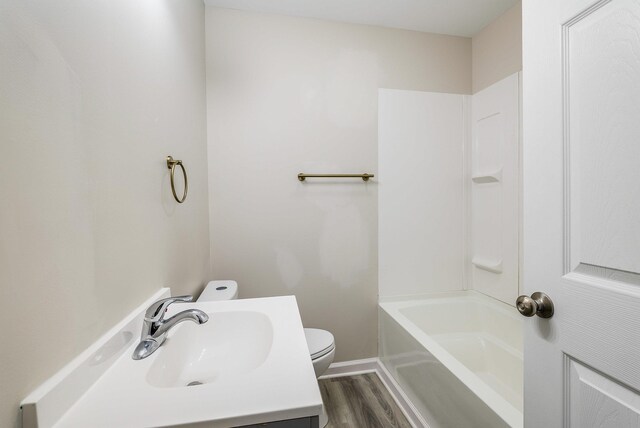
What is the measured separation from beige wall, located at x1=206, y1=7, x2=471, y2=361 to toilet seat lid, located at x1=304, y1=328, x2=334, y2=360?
312 millimetres

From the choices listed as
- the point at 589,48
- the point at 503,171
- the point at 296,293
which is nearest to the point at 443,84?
the point at 503,171

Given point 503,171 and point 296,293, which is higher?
point 503,171

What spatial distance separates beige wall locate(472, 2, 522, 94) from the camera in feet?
6.25

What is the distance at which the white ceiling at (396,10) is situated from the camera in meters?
1.89

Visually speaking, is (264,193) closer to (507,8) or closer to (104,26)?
(104,26)

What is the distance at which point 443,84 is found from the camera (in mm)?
2268

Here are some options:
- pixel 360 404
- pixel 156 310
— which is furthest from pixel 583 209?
pixel 360 404

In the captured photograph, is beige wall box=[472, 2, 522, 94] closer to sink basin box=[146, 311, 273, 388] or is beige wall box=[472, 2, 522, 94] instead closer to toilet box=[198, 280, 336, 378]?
toilet box=[198, 280, 336, 378]

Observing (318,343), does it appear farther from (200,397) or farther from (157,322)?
(200,397)

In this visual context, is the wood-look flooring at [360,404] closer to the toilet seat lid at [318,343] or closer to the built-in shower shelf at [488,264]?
the toilet seat lid at [318,343]

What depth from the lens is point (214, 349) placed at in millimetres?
1058

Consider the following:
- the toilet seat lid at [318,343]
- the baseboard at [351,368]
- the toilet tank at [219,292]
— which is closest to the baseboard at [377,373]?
the baseboard at [351,368]

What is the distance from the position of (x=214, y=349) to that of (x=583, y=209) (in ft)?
3.76

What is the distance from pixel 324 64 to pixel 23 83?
1.82 metres
